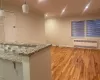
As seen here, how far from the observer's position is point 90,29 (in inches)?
299

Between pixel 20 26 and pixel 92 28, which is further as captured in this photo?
pixel 92 28

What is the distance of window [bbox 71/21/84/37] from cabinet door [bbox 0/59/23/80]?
6.66m

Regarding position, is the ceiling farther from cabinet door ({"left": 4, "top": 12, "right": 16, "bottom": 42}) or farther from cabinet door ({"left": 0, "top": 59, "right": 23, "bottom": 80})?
cabinet door ({"left": 0, "top": 59, "right": 23, "bottom": 80})

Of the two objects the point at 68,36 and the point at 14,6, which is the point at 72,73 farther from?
the point at 68,36

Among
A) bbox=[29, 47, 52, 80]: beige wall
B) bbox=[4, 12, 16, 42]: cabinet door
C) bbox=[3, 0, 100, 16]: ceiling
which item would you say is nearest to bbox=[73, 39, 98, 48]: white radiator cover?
bbox=[3, 0, 100, 16]: ceiling

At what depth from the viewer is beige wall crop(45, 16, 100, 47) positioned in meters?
8.28

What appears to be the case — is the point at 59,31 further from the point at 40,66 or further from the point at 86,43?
the point at 40,66

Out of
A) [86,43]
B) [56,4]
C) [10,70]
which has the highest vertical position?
[56,4]

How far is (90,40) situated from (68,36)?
153cm

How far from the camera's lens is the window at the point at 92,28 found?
741 centimetres

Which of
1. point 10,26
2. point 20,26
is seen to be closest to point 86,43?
point 20,26

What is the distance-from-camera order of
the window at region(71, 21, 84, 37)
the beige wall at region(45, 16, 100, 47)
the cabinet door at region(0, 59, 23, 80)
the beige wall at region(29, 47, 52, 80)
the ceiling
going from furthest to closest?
the beige wall at region(45, 16, 100, 47)
the window at region(71, 21, 84, 37)
the ceiling
the cabinet door at region(0, 59, 23, 80)
the beige wall at region(29, 47, 52, 80)

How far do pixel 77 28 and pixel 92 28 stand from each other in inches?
38.3

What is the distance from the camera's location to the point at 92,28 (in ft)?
24.8
